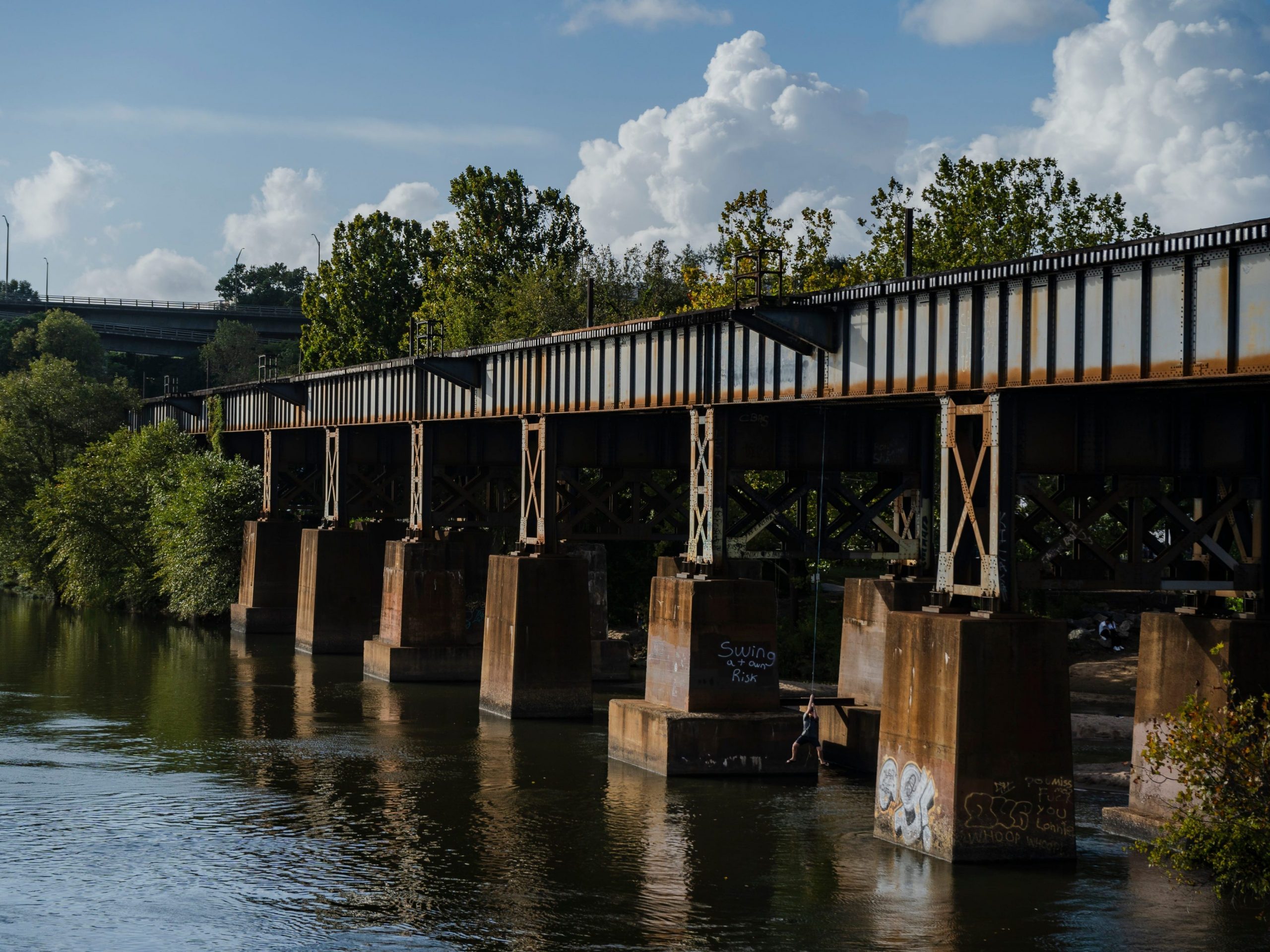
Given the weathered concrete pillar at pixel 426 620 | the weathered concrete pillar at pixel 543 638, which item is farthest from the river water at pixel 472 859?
the weathered concrete pillar at pixel 426 620

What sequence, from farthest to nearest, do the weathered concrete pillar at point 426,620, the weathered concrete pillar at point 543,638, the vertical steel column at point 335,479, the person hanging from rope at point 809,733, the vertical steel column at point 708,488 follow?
the vertical steel column at point 335,479
the weathered concrete pillar at point 426,620
the weathered concrete pillar at point 543,638
the vertical steel column at point 708,488
the person hanging from rope at point 809,733

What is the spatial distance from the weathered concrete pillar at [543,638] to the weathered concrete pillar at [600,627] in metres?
8.13

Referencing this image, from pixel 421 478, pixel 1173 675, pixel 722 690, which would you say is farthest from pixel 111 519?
pixel 1173 675

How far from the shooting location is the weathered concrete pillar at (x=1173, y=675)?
23375mm

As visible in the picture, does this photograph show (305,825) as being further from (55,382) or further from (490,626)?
(55,382)

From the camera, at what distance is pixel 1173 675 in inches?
958

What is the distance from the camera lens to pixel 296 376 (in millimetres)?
57688

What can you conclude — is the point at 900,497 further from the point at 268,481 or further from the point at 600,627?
the point at 268,481

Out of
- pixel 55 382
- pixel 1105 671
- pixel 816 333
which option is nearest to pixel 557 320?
pixel 55 382

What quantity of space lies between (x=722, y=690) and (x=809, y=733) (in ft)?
6.35

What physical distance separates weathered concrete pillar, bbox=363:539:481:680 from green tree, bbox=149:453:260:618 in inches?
802

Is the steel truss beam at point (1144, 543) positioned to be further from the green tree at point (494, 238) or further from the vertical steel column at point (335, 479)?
the green tree at point (494, 238)

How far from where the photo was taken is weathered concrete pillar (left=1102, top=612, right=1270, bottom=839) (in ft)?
76.7

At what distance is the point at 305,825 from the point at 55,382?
62873 mm
